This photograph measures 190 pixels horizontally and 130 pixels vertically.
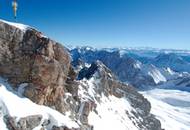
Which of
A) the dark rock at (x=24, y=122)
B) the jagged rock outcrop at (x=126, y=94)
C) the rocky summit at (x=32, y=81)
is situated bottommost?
the jagged rock outcrop at (x=126, y=94)

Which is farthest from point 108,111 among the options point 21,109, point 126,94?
point 21,109

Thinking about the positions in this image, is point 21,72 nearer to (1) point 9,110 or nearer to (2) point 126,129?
(1) point 9,110

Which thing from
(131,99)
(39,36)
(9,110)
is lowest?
(131,99)

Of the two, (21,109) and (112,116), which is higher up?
(21,109)

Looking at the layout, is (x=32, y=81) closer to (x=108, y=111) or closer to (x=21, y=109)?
(x=21, y=109)

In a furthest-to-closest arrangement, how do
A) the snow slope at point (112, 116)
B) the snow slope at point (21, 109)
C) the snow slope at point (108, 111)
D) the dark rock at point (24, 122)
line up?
the snow slope at point (108, 111), the snow slope at point (112, 116), the snow slope at point (21, 109), the dark rock at point (24, 122)

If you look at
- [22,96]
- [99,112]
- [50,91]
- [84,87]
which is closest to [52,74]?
[50,91]

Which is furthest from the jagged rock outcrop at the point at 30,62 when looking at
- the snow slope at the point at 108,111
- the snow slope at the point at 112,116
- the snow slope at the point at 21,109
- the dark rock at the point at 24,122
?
the snow slope at the point at 108,111

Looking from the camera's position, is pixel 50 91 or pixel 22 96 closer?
pixel 22 96

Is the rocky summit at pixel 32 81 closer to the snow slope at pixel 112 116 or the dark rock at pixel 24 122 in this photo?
the dark rock at pixel 24 122
